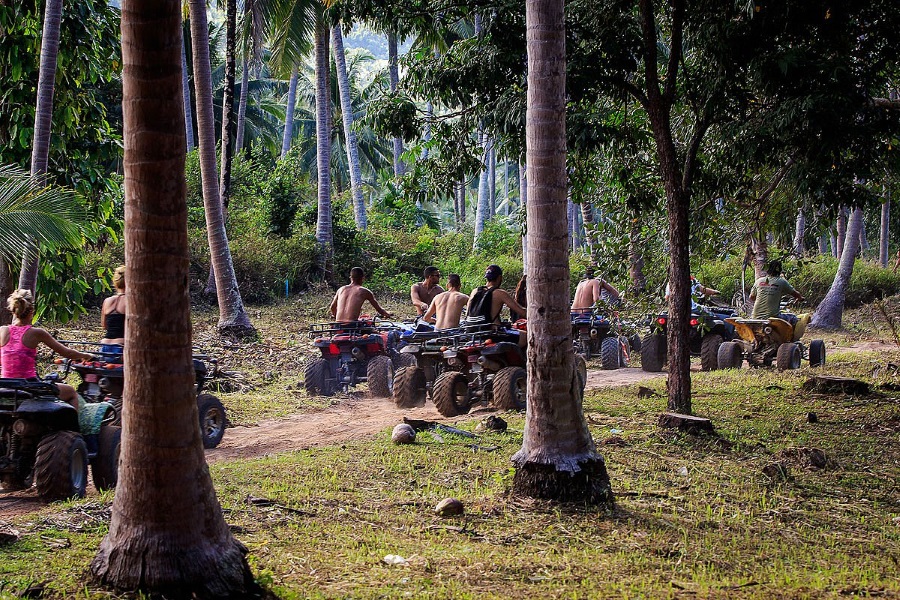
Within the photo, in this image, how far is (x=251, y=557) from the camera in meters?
5.47

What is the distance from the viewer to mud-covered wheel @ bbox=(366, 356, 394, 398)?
14156 mm

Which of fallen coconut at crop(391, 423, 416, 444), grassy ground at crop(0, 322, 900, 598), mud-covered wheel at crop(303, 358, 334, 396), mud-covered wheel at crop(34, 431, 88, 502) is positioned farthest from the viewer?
mud-covered wheel at crop(303, 358, 334, 396)

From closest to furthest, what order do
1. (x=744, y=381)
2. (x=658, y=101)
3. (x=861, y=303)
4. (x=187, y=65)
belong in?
1. (x=658, y=101)
2. (x=744, y=381)
3. (x=861, y=303)
4. (x=187, y=65)

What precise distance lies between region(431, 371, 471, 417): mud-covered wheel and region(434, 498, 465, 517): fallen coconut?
17.3 ft

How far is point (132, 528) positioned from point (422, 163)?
27.6ft

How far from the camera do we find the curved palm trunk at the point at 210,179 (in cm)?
1823

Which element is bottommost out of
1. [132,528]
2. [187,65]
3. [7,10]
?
[132,528]

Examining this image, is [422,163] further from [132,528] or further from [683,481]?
[132,528]

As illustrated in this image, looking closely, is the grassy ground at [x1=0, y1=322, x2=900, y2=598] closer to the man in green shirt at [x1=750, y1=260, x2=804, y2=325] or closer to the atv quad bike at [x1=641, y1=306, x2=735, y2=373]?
the man in green shirt at [x1=750, y1=260, x2=804, y2=325]

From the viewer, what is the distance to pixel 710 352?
1750 cm

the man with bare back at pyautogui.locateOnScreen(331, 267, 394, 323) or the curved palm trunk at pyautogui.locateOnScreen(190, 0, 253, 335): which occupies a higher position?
the curved palm trunk at pyautogui.locateOnScreen(190, 0, 253, 335)

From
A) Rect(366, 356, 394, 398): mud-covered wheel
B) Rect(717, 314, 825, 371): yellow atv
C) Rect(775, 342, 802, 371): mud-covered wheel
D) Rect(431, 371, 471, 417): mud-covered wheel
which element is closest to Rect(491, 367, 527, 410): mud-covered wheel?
Rect(431, 371, 471, 417): mud-covered wheel

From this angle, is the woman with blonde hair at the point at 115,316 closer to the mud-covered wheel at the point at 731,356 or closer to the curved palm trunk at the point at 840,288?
the mud-covered wheel at the point at 731,356

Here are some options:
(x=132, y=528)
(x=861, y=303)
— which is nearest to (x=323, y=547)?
(x=132, y=528)
